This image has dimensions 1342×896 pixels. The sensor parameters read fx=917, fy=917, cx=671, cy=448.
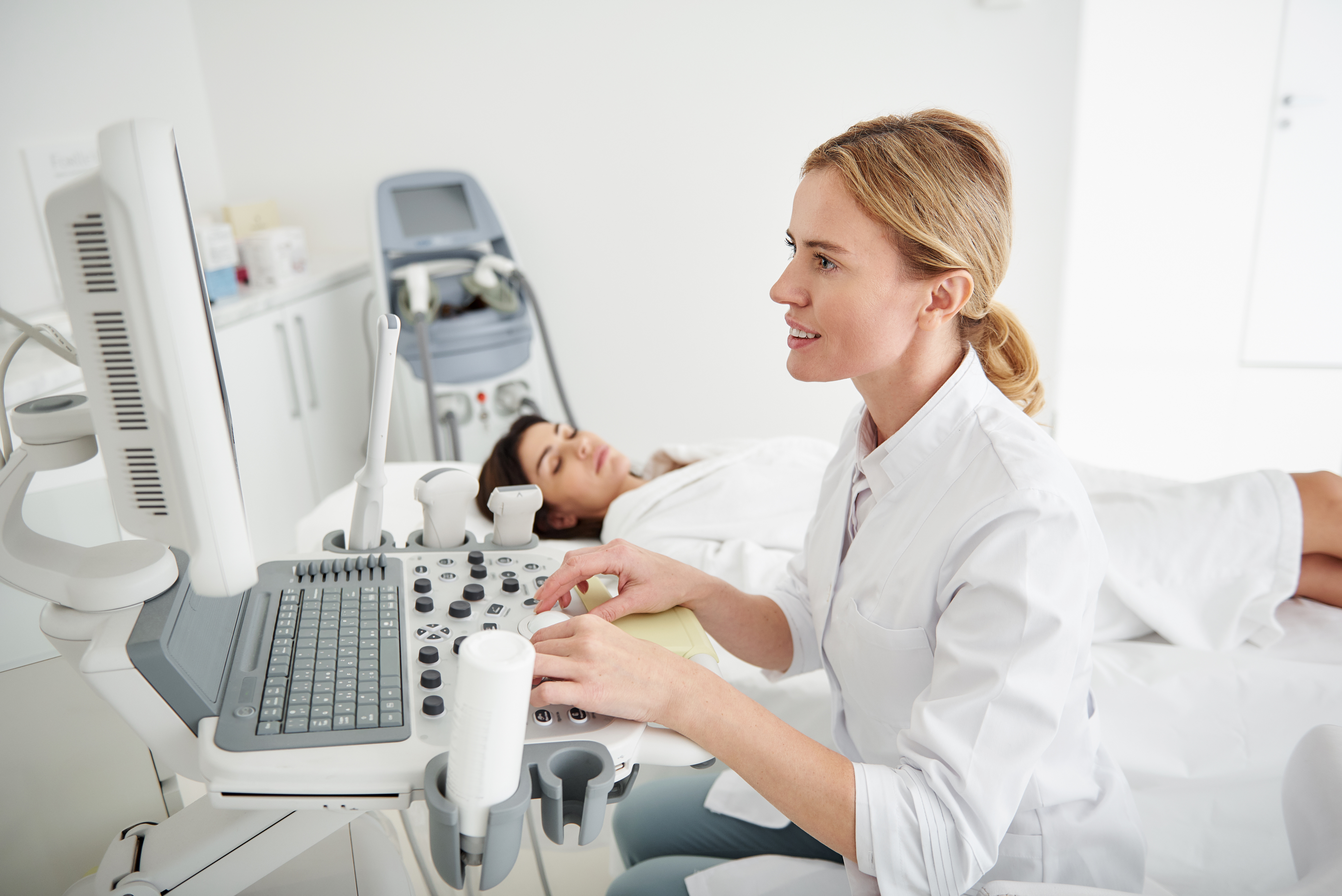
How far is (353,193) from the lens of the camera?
3086mm

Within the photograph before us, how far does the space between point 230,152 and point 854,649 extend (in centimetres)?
296

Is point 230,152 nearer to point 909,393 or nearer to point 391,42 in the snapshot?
point 391,42

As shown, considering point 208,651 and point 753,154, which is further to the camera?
point 753,154

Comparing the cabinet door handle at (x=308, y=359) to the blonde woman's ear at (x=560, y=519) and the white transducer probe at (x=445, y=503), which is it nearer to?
the blonde woman's ear at (x=560, y=519)

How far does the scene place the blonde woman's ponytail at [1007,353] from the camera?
41.9 inches

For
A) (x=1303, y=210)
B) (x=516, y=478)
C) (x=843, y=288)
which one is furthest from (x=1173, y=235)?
(x=843, y=288)

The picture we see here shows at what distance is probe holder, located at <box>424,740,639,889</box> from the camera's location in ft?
2.20

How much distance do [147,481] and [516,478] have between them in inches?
50.1

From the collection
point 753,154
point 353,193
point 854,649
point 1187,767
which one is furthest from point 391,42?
point 1187,767

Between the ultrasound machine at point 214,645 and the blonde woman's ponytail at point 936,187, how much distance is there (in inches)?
18.7

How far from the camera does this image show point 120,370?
2.29 feet

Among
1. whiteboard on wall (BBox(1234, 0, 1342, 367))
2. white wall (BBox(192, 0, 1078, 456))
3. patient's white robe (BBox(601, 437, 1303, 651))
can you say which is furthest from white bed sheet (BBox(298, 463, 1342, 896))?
whiteboard on wall (BBox(1234, 0, 1342, 367))

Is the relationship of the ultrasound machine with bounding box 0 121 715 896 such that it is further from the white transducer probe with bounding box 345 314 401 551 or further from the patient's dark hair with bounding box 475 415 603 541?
the patient's dark hair with bounding box 475 415 603 541

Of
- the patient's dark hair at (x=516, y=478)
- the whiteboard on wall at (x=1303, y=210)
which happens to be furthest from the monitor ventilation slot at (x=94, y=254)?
the whiteboard on wall at (x=1303, y=210)
